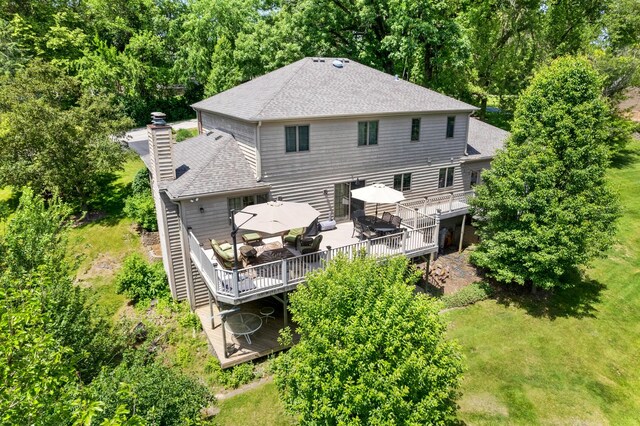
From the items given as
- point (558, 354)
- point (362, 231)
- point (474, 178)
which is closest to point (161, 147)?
point (362, 231)

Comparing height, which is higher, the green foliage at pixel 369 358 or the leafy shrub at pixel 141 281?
the green foliage at pixel 369 358

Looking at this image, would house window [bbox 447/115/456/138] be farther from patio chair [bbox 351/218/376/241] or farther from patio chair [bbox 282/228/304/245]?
patio chair [bbox 282/228/304/245]

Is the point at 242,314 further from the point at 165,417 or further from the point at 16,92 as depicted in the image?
the point at 16,92

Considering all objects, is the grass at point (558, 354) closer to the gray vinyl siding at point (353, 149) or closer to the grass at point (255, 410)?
the grass at point (255, 410)

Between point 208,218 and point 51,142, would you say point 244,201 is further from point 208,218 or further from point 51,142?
point 51,142

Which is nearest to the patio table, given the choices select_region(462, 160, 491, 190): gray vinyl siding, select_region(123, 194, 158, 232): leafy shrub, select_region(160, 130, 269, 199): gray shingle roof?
select_region(160, 130, 269, 199): gray shingle roof

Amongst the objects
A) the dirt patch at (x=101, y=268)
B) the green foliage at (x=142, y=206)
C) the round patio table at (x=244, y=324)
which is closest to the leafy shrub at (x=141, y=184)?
the green foliage at (x=142, y=206)
